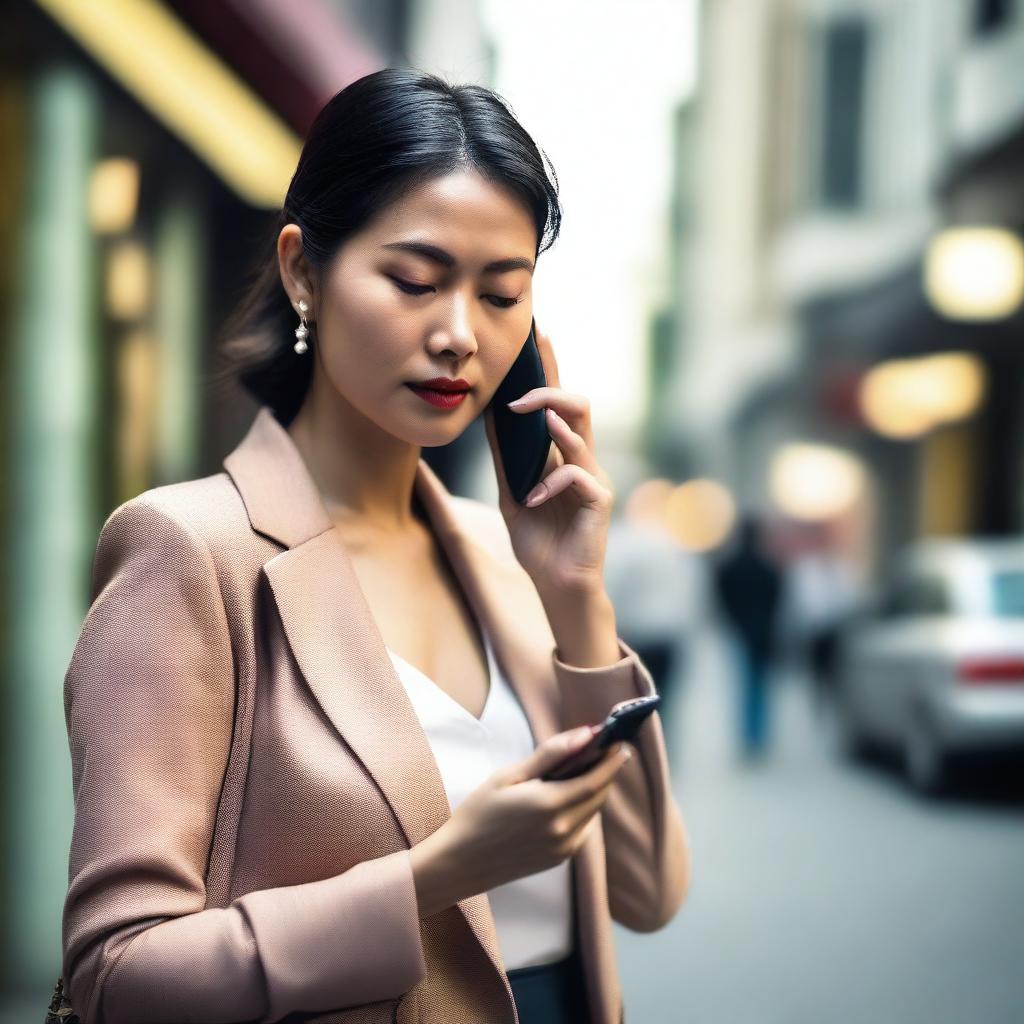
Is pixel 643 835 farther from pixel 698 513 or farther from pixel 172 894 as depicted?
pixel 698 513

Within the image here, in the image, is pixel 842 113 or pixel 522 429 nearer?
pixel 522 429

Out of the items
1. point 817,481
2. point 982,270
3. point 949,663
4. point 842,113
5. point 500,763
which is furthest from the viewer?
point 817,481

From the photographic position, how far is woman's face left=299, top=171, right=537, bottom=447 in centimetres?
165

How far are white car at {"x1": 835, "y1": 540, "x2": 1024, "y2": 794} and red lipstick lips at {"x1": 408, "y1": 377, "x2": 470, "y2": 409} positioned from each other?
26.0 feet

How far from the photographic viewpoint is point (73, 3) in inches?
189

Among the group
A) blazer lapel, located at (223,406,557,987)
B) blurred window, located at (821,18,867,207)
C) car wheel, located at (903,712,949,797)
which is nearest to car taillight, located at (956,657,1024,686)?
car wheel, located at (903,712,949,797)

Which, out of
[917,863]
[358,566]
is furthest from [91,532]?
[917,863]

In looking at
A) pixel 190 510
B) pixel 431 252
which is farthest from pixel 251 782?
pixel 431 252

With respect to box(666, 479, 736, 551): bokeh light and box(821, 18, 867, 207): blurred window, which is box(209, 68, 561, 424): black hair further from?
box(666, 479, 736, 551): bokeh light

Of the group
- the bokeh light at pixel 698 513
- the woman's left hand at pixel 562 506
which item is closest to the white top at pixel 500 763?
the woman's left hand at pixel 562 506

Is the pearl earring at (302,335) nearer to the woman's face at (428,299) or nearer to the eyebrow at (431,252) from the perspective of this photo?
the woman's face at (428,299)

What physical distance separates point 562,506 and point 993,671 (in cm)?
775

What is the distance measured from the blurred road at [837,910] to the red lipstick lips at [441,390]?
151 inches

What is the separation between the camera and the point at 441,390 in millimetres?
1703
